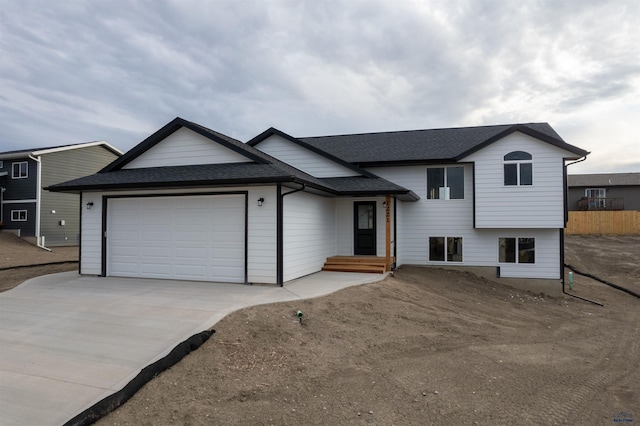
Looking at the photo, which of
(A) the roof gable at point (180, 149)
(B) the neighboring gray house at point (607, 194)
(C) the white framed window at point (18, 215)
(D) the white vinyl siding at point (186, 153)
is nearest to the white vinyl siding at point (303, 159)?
(A) the roof gable at point (180, 149)

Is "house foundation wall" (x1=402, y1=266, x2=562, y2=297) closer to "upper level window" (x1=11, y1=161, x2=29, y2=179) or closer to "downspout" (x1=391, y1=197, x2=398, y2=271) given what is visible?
"downspout" (x1=391, y1=197, x2=398, y2=271)

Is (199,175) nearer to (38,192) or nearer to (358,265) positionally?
(358,265)

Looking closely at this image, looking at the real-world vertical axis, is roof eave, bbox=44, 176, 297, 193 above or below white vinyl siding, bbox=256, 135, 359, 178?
below

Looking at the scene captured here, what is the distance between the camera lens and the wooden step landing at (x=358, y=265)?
12.7 metres

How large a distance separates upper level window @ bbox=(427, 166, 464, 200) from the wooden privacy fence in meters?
21.1

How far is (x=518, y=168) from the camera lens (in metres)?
14.2

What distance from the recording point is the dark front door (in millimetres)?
14609

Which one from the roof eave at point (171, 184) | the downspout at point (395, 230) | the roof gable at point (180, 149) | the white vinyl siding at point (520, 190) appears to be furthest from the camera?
the downspout at point (395, 230)

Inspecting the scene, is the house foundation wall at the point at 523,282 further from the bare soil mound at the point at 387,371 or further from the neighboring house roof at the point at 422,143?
the bare soil mound at the point at 387,371

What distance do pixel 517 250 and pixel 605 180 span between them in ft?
100

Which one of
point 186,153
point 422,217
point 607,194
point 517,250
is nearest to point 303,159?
point 186,153

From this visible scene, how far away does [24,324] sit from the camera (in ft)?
→ 22.9

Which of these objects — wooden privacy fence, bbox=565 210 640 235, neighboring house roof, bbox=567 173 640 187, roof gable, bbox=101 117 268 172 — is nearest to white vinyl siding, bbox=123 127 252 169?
roof gable, bbox=101 117 268 172

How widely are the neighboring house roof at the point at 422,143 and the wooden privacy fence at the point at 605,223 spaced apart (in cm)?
1750
